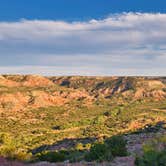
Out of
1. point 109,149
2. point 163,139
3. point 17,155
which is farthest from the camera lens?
point 17,155

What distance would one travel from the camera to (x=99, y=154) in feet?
83.2

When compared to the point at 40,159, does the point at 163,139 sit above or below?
above

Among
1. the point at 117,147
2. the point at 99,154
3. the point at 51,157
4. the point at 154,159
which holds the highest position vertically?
Answer: the point at 154,159

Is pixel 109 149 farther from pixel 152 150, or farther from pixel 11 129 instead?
pixel 11 129

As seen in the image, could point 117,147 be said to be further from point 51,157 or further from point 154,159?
point 154,159

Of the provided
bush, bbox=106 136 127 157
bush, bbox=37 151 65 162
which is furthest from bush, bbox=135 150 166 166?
bush, bbox=37 151 65 162

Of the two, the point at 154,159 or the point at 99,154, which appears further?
the point at 99,154

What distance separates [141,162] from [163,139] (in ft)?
8.77

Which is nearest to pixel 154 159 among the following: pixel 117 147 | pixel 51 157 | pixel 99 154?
pixel 99 154

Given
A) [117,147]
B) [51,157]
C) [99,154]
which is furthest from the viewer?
[51,157]

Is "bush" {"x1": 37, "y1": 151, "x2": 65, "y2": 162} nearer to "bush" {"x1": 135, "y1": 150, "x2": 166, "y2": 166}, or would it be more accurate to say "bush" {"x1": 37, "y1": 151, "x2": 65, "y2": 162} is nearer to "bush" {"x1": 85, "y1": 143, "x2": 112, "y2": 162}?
"bush" {"x1": 85, "y1": 143, "x2": 112, "y2": 162}

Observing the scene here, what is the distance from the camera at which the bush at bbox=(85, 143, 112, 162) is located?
24516 millimetres

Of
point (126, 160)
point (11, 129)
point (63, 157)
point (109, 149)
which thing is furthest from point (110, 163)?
point (11, 129)

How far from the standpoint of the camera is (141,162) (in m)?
18.9
